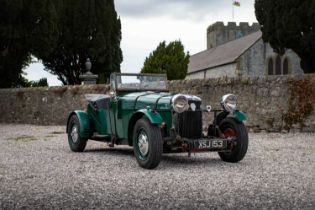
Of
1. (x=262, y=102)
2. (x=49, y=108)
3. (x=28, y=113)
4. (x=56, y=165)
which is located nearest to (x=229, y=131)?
(x=56, y=165)

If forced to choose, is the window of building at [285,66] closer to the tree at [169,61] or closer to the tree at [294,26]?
the tree at [169,61]

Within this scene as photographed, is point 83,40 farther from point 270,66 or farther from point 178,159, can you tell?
point 178,159

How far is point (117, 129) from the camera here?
28.8ft

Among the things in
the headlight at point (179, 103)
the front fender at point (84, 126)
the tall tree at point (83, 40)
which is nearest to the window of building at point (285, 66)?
the tall tree at point (83, 40)

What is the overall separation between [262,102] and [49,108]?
956cm

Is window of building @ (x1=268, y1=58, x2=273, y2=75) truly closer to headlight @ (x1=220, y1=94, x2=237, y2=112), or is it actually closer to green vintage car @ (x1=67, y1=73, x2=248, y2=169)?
green vintage car @ (x1=67, y1=73, x2=248, y2=169)

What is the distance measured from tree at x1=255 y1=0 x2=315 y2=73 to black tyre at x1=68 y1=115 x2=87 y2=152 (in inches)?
597

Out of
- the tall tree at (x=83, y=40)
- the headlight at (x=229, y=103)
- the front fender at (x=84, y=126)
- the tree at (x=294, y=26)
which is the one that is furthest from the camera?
the tall tree at (x=83, y=40)

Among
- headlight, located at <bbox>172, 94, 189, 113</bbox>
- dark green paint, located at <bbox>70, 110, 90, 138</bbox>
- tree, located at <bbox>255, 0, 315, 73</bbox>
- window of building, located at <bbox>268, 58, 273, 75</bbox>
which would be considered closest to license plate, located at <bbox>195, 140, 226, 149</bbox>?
headlight, located at <bbox>172, 94, 189, 113</bbox>

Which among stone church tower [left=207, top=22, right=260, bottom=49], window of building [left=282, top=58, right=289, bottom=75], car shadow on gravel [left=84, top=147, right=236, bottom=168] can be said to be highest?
stone church tower [left=207, top=22, right=260, bottom=49]

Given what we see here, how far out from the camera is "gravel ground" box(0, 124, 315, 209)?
4.85 metres

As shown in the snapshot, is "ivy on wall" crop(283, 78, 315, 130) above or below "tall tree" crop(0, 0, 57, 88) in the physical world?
below

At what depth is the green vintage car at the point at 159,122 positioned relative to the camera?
24.2ft

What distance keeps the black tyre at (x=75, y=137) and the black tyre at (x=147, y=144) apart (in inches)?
89.5
